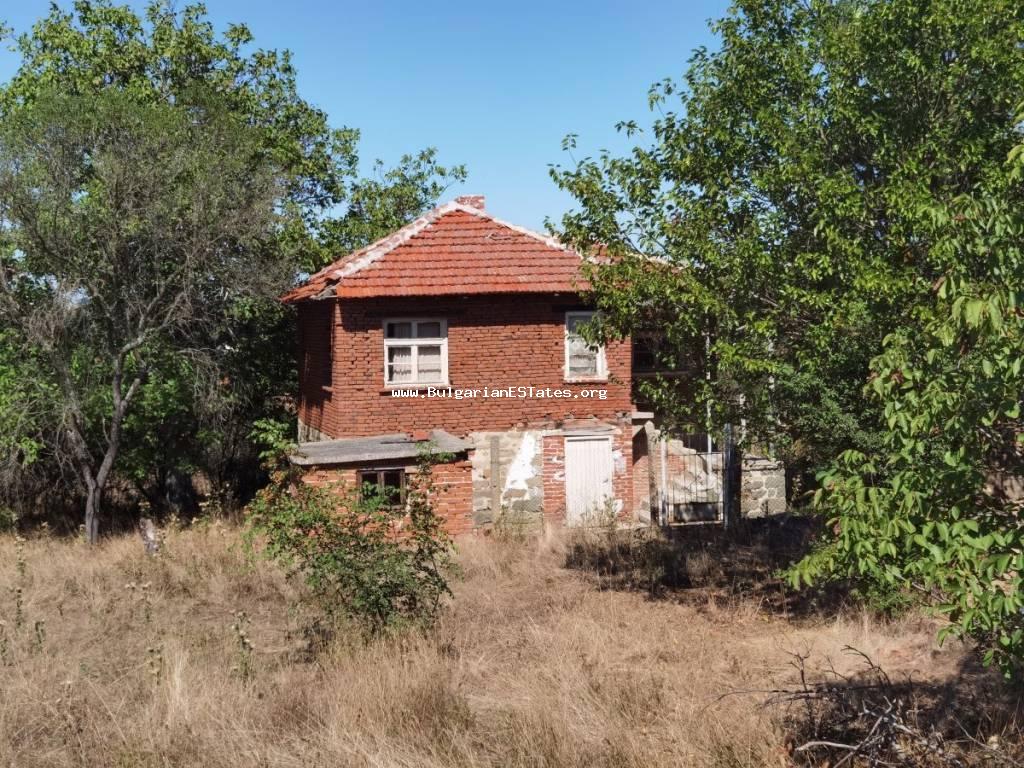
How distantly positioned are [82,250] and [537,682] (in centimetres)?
1210

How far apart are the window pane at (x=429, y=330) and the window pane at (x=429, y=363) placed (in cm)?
21

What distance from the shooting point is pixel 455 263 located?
18.4 m

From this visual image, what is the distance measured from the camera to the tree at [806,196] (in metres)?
9.92

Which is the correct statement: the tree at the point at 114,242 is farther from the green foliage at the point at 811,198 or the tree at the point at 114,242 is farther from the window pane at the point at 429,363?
the green foliage at the point at 811,198

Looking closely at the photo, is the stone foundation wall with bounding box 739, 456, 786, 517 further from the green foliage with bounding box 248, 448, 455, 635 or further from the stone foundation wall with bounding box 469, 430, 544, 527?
the green foliage with bounding box 248, 448, 455, 635

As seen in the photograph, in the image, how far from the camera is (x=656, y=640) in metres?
10.5

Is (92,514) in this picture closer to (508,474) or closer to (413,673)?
(508,474)

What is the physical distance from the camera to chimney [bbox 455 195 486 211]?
19453 millimetres

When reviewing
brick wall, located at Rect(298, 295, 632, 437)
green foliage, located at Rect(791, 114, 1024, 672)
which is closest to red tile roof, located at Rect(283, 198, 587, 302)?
brick wall, located at Rect(298, 295, 632, 437)

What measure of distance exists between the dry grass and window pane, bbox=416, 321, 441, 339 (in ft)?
18.9

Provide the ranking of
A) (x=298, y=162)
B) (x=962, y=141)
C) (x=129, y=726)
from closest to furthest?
(x=129, y=726) < (x=962, y=141) < (x=298, y=162)

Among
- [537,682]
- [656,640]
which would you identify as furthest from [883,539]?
[656,640]

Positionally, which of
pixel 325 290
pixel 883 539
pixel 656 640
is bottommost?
pixel 656 640

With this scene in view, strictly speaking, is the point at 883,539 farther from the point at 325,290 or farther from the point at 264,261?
the point at 264,261
